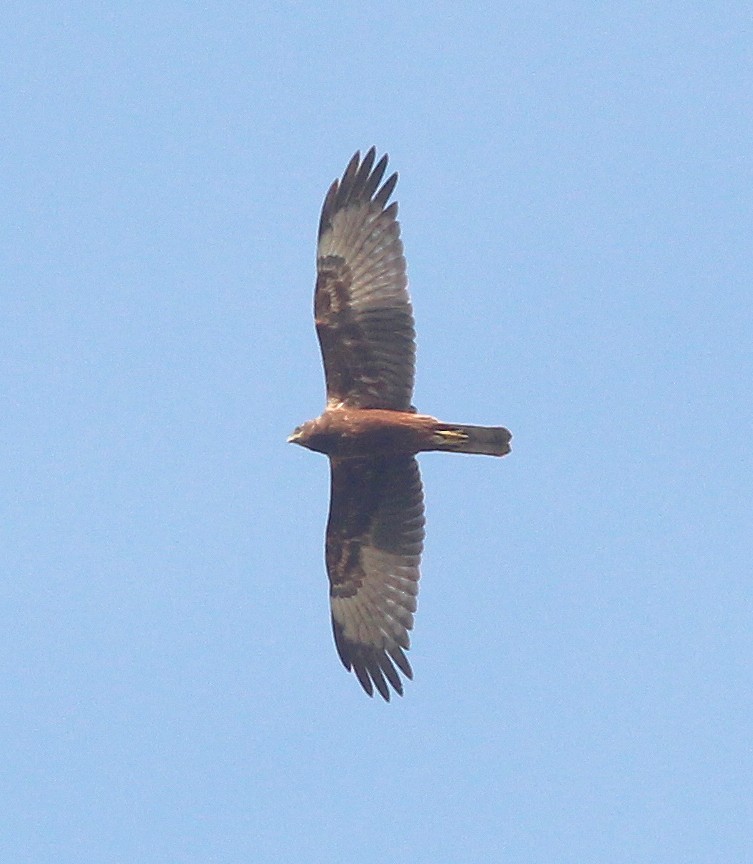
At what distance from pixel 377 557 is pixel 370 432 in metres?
1.37

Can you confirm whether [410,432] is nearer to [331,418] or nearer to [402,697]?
[331,418]

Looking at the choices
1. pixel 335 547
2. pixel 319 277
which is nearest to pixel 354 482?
pixel 335 547

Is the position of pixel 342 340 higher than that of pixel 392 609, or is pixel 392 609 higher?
pixel 342 340

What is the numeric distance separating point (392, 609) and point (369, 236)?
347cm

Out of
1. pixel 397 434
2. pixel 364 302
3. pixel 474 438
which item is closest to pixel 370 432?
pixel 397 434

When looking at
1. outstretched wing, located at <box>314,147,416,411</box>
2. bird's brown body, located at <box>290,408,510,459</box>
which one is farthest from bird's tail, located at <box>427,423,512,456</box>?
outstretched wing, located at <box>314,147,416,411</box>

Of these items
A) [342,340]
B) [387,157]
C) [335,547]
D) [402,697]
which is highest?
[387,157]

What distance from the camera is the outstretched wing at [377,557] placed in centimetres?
2027

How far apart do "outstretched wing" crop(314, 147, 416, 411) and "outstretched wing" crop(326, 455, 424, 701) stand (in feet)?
2.43

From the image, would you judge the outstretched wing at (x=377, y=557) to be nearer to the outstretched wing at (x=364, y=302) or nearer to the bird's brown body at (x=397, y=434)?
the bird's brown body at (x=397, y=434)

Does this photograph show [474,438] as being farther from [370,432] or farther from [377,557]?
[377,557]

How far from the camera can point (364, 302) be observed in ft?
65.4

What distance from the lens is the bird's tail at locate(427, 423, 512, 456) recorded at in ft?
64.4

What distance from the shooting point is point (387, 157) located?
20.1 metres
